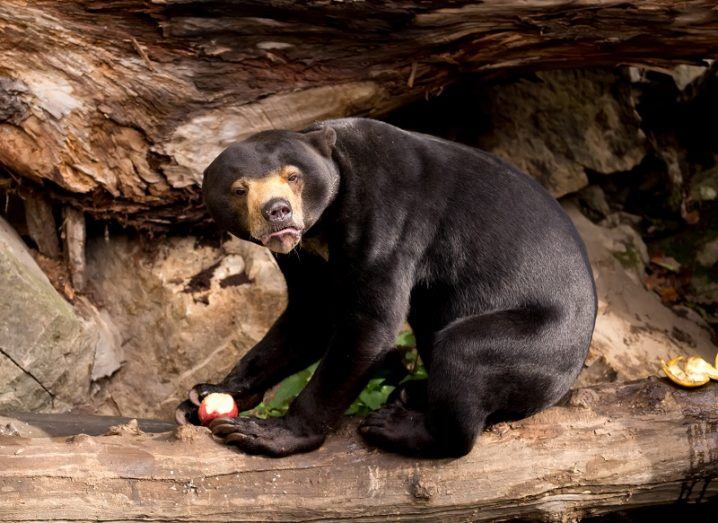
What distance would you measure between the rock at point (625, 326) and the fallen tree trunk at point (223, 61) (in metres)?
1.82

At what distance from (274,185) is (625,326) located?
3.81 m

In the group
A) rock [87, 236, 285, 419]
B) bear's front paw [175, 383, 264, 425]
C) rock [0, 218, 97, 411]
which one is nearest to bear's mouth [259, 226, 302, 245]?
bear's front paw [175, 383, 264, 425]

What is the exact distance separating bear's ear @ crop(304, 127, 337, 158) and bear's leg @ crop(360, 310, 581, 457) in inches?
44.6

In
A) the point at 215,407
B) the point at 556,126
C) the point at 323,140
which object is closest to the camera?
the point at 323,140

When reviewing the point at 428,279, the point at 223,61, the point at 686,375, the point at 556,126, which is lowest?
the point at 686,375

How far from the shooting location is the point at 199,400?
5.48 metres

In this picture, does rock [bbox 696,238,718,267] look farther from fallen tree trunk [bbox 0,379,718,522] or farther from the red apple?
the red apple

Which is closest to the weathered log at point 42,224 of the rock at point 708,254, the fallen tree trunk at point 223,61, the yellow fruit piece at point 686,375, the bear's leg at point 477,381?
the fallen tree trunk at point 223,61

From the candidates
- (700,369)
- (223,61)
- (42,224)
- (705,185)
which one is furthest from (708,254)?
(42,224)

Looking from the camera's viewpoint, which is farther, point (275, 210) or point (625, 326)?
point (625, 326)

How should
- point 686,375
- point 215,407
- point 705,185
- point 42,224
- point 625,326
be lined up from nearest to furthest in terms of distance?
point 686,375 < point 215,407 < point 42,224 < point 625,326 < point 705,185

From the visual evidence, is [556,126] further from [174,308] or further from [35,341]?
[35,341]

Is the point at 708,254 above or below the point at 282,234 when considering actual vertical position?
below

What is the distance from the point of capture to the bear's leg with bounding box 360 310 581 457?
15.6 ft
